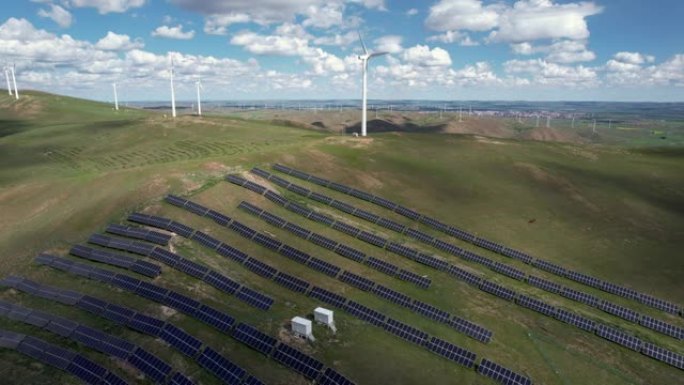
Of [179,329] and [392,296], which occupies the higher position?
[179,329]

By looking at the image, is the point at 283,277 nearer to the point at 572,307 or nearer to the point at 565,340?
the point at 565,340

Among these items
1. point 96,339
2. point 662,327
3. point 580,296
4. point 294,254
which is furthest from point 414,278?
point 96,339

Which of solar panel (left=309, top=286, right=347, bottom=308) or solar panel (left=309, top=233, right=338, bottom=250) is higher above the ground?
solar panel (left=309, top=233, right=338, bottom=250)

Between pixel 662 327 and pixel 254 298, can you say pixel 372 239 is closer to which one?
pixel 254 298

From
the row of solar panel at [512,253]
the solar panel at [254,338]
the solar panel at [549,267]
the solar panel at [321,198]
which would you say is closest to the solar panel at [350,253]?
the solar panel at [321,198]

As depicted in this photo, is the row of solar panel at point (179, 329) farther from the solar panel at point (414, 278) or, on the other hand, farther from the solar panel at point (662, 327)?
the solar panel at point (662, 327)

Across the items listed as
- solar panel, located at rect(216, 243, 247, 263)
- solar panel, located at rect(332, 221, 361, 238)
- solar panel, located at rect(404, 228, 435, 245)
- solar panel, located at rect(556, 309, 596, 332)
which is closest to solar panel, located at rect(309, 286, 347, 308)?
solar panel, located at rect(216, 243, 247, 263)

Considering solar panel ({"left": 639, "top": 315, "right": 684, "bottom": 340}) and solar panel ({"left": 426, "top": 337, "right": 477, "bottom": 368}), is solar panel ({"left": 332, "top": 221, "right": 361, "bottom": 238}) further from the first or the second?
solar panel ({"left": 639, "top": 315, "right": 684, "bottom": 340})
